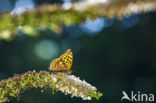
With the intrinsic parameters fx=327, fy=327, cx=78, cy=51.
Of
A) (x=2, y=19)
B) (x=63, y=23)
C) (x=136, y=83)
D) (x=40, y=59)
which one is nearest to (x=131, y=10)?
(x=63, y=23)

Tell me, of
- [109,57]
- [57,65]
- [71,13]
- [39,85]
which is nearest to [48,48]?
[109,57]

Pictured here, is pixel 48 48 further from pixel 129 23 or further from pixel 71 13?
pixel 71 13

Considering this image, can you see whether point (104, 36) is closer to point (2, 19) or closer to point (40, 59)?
point (40, 59)

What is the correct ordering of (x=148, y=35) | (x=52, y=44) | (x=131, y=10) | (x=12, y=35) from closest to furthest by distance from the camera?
(x=131, y=10) < (x=12, y=35) < (x=148, y=35) < (x=52, y=44)

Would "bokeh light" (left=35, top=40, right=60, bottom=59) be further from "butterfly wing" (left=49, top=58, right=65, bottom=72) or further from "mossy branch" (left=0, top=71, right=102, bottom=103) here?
"mossy branch" (left=0, top=71, right=102, bottom=103)

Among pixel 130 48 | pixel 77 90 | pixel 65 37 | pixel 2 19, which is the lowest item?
pixel 77 90

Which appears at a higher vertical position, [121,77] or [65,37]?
[65,37]

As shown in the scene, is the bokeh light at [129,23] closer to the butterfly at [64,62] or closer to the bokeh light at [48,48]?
the bokeh light at [48,48]

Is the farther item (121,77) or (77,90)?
(121,77)
